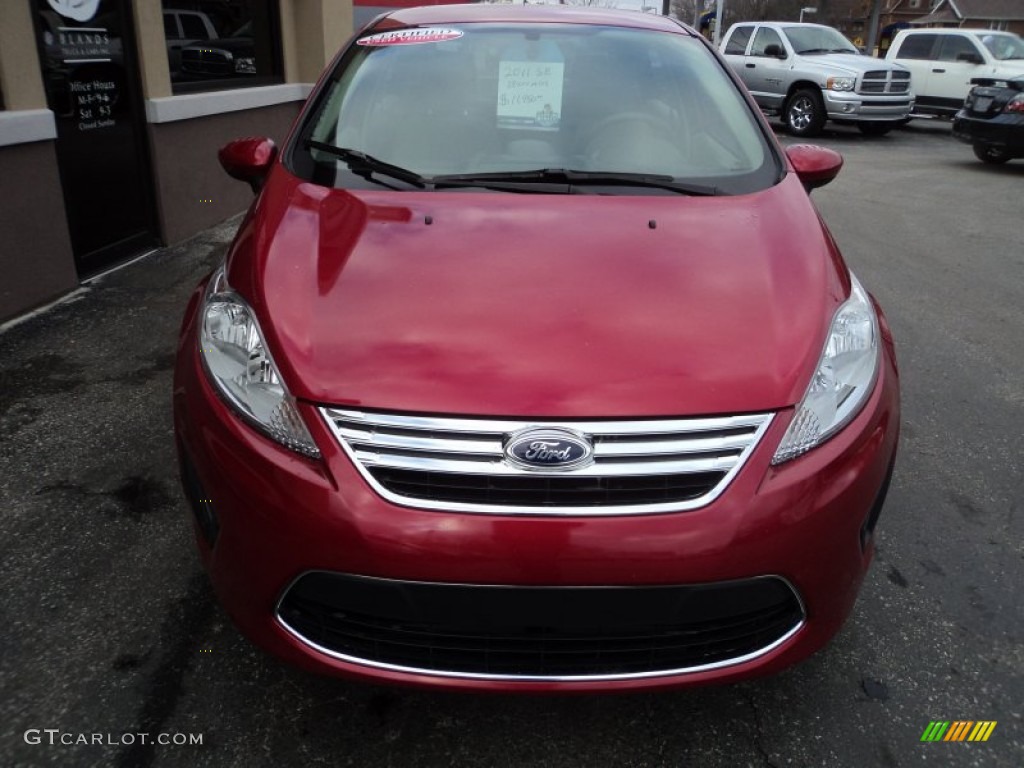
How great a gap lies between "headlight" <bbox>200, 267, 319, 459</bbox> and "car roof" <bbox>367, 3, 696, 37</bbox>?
162 cm

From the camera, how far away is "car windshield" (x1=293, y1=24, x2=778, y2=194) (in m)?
2.64

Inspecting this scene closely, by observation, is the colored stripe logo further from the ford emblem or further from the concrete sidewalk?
the concrete sidewalk

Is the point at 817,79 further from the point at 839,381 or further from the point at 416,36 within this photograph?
the point at 839,381

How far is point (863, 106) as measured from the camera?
14203 millimetres

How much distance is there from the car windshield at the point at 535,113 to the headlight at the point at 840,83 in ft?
40.9

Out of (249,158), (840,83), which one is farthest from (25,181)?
(840,83)

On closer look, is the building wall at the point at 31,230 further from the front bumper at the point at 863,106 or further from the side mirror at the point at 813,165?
the front bumper at the point at 863,106

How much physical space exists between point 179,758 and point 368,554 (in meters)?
0.76

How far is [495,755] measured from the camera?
1.98 meters

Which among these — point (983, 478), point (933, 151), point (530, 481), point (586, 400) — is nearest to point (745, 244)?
point (586, 400)

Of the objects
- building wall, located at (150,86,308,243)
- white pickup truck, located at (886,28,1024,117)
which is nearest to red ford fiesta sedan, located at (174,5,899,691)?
building wall, located at (150,86,308,243)

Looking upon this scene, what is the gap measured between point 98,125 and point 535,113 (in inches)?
150

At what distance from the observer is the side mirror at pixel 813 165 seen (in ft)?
9.62

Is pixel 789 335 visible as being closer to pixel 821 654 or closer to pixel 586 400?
pixel 586 400
